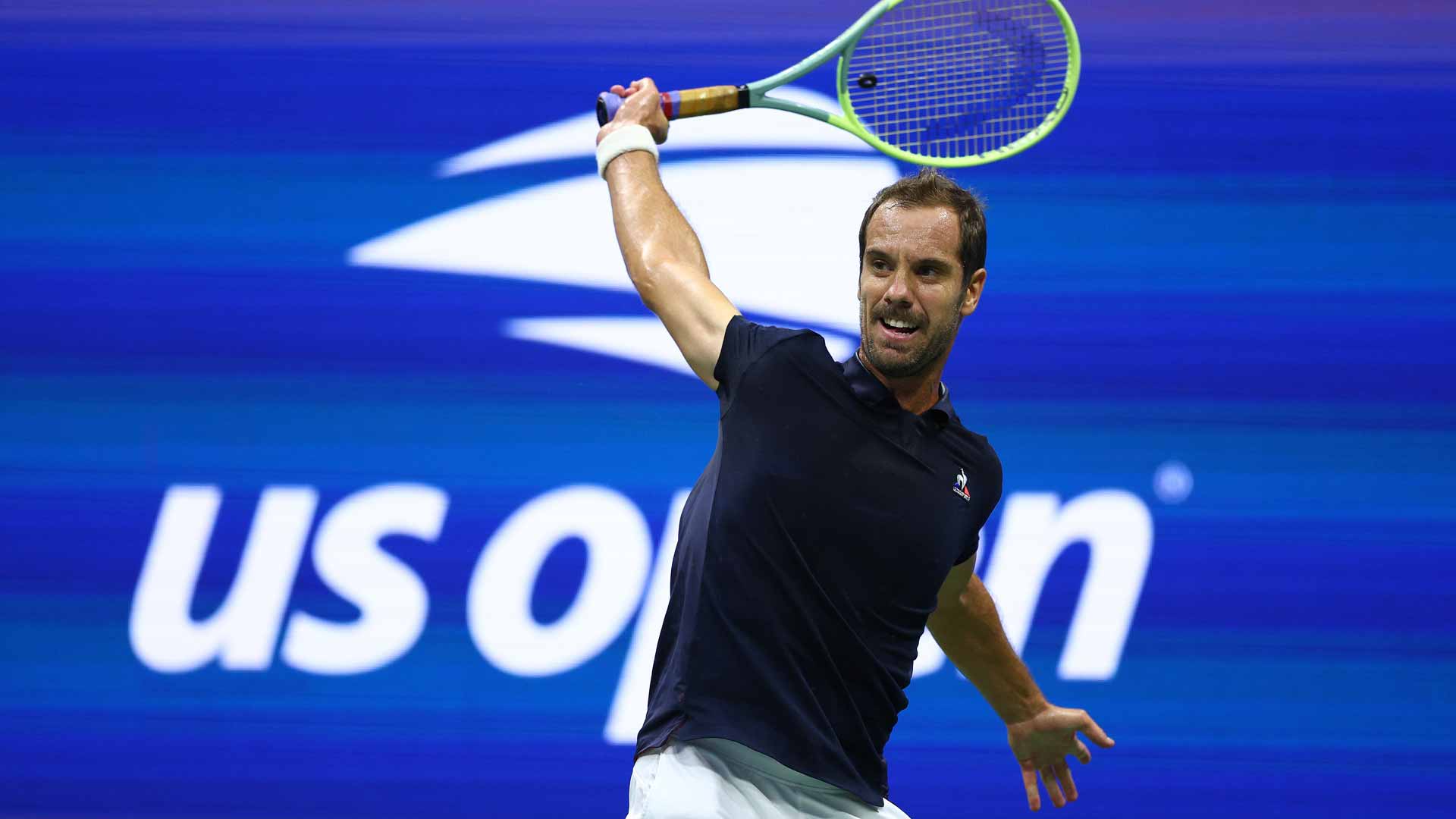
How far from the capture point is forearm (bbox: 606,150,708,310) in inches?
97.0

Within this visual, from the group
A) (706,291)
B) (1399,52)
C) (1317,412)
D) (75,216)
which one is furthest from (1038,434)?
(75,216)

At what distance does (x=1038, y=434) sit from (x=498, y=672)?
160 centimetres

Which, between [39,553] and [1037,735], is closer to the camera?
[1037,735]

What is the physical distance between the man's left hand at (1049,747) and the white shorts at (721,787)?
0.74m

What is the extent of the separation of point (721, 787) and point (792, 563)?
14.9 inches

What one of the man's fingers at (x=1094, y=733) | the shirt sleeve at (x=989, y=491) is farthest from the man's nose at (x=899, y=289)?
the man's fingers at (x=1094, y=733)

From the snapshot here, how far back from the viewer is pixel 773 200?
4.24 metres

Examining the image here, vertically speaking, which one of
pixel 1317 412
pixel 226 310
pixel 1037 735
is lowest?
pixel 1037 735

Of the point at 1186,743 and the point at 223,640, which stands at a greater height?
the point at 1186,743

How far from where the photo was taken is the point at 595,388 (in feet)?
13.8

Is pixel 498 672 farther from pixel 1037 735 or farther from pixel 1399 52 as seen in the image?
pixel 1399 52

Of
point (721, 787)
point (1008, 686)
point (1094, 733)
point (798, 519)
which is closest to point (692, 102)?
point (798, 519)

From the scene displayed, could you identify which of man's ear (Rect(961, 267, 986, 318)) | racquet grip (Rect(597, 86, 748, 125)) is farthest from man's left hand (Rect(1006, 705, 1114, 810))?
racquet grip (Rect(597, 86, 748, 125))

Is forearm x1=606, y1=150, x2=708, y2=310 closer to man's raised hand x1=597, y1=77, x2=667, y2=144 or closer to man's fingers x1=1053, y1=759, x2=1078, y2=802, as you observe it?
man's raised hand x1=597, y1=77, x2=667, y2=144
